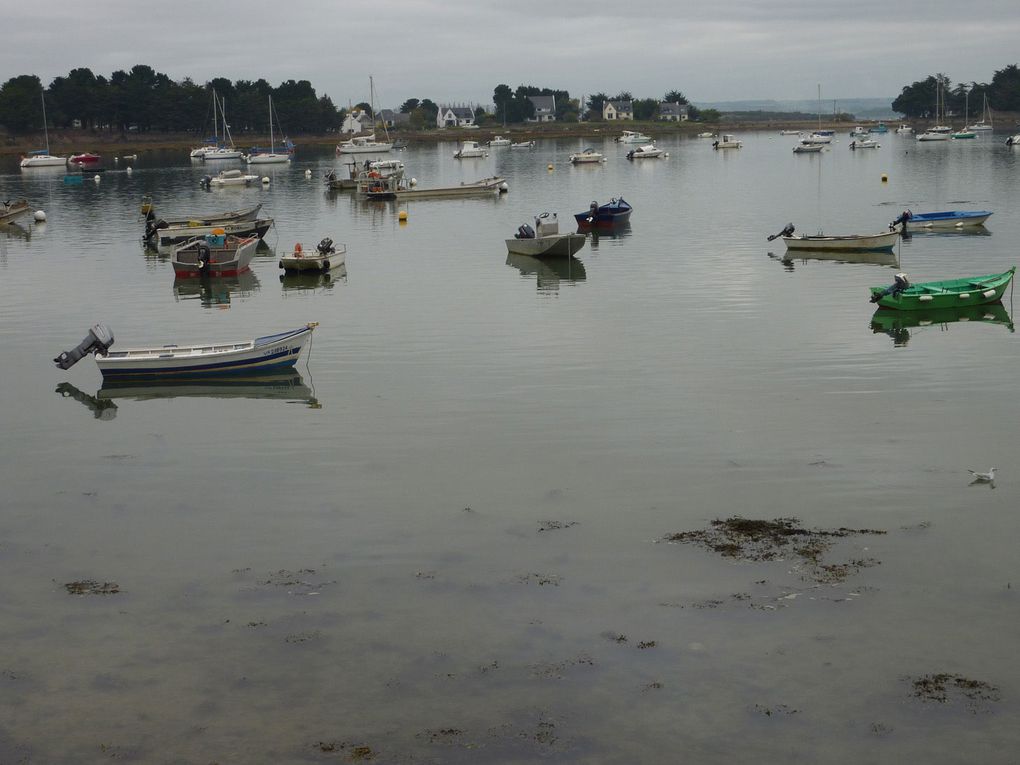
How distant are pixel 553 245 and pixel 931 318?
22.3 meters

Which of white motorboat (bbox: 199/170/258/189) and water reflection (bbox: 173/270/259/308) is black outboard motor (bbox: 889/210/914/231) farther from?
white motorboat (bbox: 199/170/258/189)

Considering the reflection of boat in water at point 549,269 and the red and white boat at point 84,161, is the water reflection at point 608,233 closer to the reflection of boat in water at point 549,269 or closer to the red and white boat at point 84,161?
the reflection of boat in water at point 549,269

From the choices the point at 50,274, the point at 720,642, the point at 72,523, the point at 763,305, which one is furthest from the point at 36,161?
the point at 720,642

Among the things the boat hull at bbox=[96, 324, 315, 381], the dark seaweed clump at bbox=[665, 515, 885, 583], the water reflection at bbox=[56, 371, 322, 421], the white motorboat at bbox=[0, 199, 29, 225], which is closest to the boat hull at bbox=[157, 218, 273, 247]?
the white motorboat at bbox=[0, 199, 29, 225]

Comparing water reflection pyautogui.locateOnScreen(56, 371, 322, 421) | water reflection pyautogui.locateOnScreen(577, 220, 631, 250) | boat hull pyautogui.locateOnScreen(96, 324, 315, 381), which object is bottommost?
water reflection pyautogui.locateOnScreen(56, 371, 322, 421)

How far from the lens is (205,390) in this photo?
34812 mm

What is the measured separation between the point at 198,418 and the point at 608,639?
1773cm

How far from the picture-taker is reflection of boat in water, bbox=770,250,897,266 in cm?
5859

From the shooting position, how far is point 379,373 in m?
36.5

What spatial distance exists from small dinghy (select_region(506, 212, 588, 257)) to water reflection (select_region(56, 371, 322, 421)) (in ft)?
86.7

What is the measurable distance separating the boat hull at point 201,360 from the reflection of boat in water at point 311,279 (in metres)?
20.1

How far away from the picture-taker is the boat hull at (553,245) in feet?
197

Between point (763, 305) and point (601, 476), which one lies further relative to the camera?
point (763, 305)

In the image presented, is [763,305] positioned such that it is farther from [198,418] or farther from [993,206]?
[993,206]
